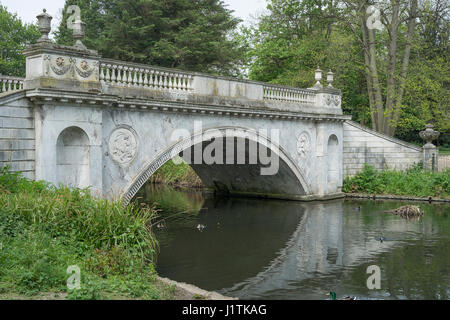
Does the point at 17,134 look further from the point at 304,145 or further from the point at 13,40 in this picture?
the point at 13,40

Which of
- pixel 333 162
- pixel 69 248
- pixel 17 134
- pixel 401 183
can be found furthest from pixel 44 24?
pixel 401 183

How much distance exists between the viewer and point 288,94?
Result: 768 inches

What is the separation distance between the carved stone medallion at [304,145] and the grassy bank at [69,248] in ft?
37.8

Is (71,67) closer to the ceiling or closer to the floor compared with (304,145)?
closer to the ceiling

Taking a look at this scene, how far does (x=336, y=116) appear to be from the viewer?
70.4 ft

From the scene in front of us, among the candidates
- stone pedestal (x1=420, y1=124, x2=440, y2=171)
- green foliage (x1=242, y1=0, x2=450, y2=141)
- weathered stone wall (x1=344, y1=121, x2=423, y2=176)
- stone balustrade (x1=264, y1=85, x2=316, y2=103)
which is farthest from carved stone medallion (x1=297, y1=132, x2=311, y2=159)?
green foliage (x1=242, y1=0, x2=450, y2=141)

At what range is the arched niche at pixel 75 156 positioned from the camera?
12.0m

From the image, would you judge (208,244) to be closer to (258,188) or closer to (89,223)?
(89,223)

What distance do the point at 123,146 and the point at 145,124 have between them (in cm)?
92

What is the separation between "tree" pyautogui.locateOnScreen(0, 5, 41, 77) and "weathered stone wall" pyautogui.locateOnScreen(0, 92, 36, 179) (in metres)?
26.6

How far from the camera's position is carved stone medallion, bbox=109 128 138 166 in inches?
510

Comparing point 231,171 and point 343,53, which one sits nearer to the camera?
point 231,171

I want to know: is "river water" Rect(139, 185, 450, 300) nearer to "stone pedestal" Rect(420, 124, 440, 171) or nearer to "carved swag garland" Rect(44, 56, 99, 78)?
"stone pedestal" Rect(420, 124, 440, 171)

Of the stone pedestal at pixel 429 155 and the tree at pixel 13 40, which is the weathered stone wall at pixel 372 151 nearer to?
the stone pedestal at pixel 429 155
